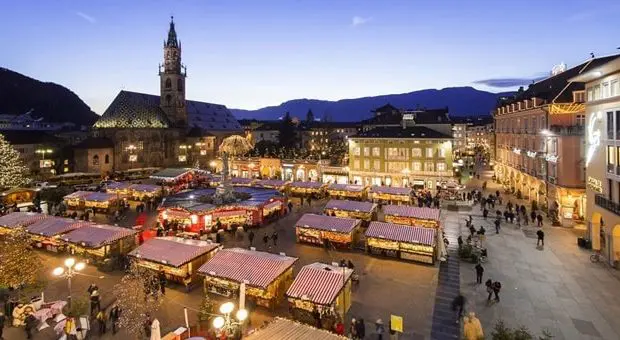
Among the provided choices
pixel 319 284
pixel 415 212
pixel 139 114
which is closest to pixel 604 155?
pixel 415 212

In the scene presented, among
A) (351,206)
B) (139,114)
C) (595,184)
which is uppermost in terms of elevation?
(139,114)

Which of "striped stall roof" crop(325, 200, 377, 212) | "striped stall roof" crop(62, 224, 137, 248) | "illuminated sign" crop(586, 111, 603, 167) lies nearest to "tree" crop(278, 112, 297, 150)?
"striped stall roof" crop(325, 200, 377, 212)

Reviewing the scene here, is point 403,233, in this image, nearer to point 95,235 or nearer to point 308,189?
point 95,235

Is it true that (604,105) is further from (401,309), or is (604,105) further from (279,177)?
(279,177)

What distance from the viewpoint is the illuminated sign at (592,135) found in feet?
84.3

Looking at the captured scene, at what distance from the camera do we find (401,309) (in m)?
18.2

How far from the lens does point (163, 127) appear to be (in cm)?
8300

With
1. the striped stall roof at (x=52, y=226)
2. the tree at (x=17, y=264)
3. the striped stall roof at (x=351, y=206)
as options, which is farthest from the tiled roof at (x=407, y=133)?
the tree at (x=17, y=264)

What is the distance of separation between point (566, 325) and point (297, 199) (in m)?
35.6

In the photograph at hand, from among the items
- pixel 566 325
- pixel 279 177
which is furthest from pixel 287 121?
pixel 566 325

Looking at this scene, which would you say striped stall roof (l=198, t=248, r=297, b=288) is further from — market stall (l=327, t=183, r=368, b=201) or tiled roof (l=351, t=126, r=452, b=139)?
tiled roof (l=351, t=126, r=452, b=139)

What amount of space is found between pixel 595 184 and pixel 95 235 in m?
36.7

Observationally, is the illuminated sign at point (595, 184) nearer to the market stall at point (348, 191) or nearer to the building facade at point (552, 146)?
the building facade at point (552, 146)

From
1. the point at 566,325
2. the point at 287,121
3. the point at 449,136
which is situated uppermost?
the point at 287,121
